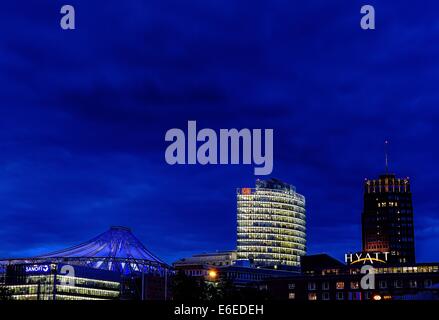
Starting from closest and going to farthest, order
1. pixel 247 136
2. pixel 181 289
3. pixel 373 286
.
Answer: pixel 247 136 < pixel 181 289 < pixel 373 286

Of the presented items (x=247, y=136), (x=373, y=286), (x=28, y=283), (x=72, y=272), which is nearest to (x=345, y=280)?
(x=373, y=286)

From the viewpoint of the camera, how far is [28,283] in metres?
198
